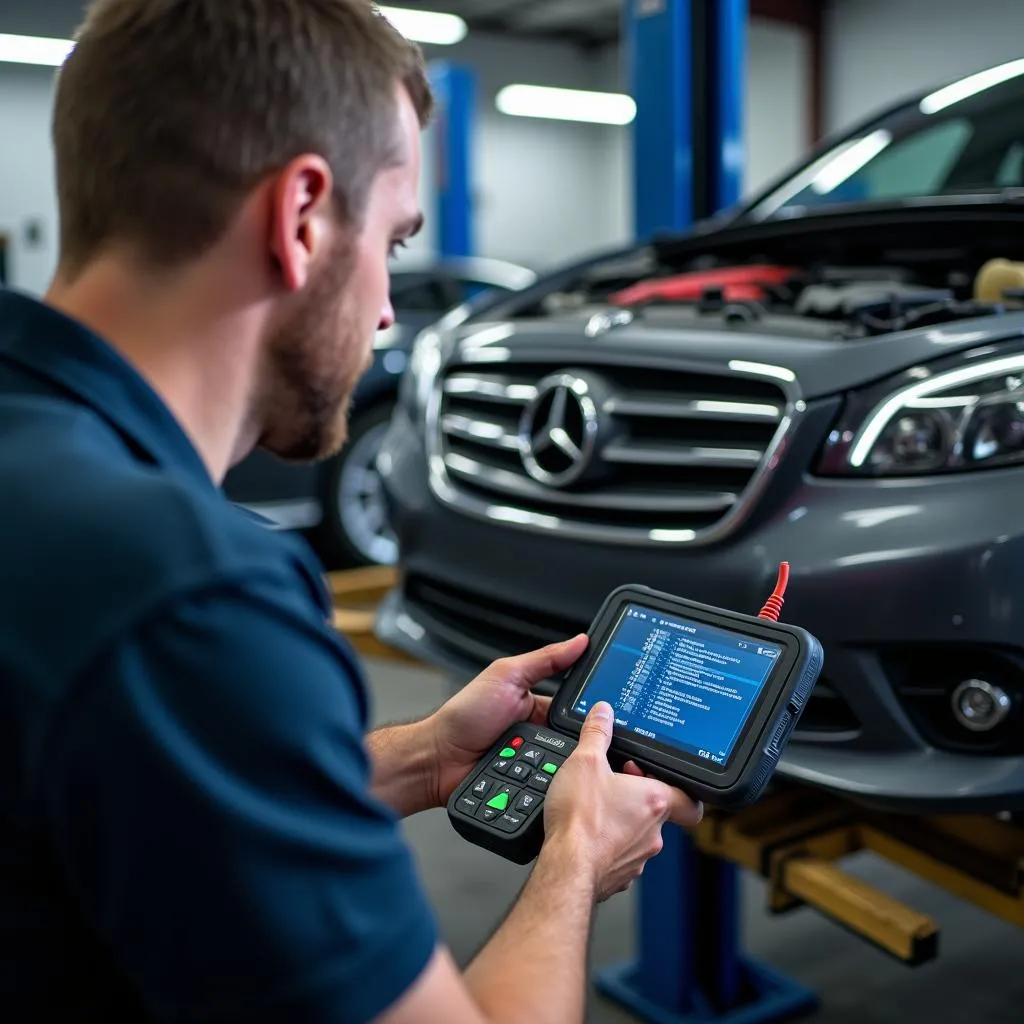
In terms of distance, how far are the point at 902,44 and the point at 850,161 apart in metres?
8.92

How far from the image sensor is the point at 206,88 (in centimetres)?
77

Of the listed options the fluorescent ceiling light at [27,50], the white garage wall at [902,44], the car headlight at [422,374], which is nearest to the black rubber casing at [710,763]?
the car headlight at [422,374]

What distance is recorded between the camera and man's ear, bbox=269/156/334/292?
778 millimetres

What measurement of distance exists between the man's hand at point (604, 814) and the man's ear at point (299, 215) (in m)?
0.44

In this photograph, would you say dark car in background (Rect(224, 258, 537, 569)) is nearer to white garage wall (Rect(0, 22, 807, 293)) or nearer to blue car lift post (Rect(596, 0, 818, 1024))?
blue car lift post (Rect(596, 0, 818, 1024))

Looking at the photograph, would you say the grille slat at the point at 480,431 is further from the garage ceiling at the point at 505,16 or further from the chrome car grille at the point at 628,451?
the garage ceiling at the point at 505,16

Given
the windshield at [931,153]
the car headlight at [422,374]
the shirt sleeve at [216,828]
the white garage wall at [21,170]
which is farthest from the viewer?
the white garage wall at [21,170]

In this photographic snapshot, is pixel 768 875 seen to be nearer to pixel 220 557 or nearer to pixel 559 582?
pixel 559 582

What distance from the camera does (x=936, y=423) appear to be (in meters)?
1.54

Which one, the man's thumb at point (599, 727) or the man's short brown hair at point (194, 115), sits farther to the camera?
the man's thumb at point (599, 727)

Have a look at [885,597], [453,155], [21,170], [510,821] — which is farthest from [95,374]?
[21,170]

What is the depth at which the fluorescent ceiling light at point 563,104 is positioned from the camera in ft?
44.9

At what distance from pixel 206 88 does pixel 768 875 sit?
1.29 m

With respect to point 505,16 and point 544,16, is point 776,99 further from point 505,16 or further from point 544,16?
point 505,16
